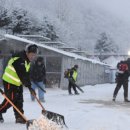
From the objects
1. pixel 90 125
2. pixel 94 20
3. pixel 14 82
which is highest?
pixel 94 20

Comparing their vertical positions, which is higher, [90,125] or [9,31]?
[9,31]

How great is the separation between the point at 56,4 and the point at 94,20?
13.4 meters

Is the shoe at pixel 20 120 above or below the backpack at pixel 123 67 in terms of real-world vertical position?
below

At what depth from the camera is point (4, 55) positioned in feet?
107

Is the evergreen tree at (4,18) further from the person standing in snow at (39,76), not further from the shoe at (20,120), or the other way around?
the shoe at (20,120)

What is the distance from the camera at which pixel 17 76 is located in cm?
948

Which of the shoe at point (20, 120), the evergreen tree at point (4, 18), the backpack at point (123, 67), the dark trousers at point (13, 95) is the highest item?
the evergreen tree at point (4, 18)

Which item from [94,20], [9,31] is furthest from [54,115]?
[94,20]

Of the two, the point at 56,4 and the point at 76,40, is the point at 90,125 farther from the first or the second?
the point at 56,4

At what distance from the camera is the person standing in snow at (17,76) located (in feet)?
30.5

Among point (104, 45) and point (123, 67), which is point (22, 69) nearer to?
point (123, 67)

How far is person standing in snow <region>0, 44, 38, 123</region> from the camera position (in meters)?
9.29

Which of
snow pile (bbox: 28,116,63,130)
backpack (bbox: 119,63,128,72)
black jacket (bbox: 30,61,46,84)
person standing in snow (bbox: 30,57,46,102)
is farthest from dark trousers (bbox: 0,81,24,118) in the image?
backpack (bbox: 119,63,128,72)

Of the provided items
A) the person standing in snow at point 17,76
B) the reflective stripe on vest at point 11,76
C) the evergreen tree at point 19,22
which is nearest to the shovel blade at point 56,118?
the person standing in snow at point 17,76
